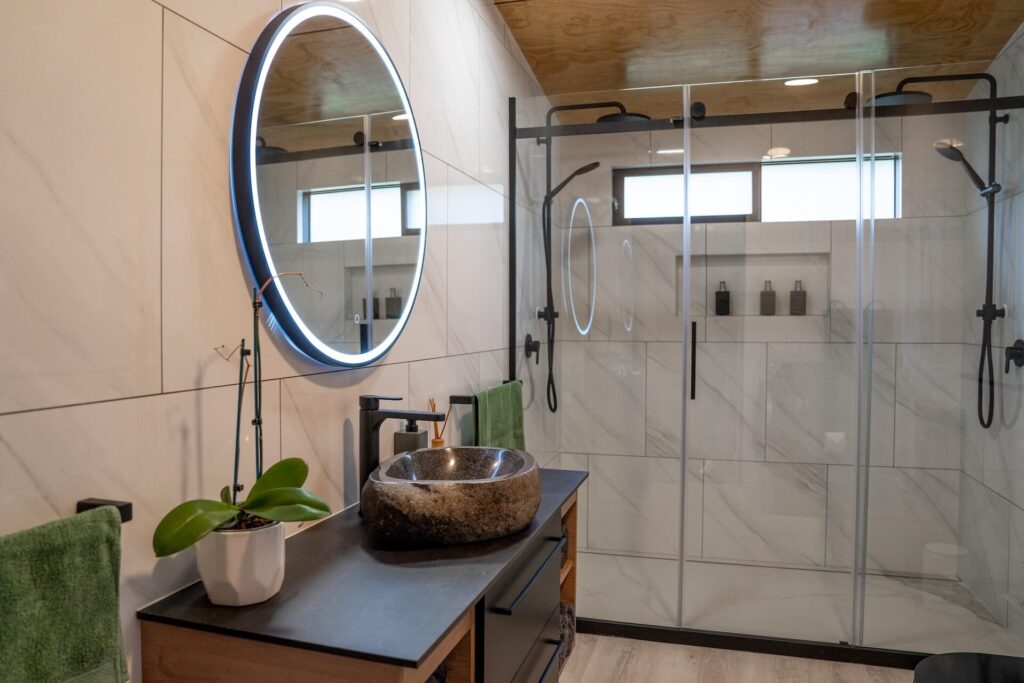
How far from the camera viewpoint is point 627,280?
3.01 metres

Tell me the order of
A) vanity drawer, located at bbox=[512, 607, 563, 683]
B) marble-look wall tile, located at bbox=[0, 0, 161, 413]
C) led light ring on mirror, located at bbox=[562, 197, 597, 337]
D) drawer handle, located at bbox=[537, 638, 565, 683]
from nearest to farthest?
1. marble-look wall tile, located at bbox=[0, 0, 161, 413]
2. vanity drawer, located at bbox=[512, 607, 563, 683]
3. drawer handle, located at bbox=[537, 638, 565, 683]
4. led light ring on mirror, located at bbox=[562, 197, 597, 337]

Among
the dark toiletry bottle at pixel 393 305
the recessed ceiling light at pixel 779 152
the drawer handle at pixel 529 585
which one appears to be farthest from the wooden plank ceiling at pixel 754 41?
the drawer handle at pixel 529 585

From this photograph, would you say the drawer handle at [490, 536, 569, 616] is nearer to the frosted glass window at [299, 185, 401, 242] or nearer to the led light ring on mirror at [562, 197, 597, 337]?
the frosted glass window at [299, 185, 401, 242]

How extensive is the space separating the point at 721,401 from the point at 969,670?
130 cm

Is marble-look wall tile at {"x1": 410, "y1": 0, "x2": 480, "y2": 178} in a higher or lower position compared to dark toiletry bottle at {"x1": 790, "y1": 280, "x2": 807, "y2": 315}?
higher

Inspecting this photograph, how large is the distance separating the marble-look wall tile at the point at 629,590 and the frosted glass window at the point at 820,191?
154 cm

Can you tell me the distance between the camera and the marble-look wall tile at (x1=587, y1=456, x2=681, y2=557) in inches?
117

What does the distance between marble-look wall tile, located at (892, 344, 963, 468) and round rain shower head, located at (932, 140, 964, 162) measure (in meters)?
0.71

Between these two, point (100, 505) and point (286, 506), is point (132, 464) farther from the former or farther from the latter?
point (286, 506)

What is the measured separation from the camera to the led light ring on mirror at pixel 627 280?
3000 millimetres

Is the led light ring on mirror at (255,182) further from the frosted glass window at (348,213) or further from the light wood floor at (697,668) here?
the light wood floor at (697,668)

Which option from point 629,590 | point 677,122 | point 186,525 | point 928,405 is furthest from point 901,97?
point 186,525

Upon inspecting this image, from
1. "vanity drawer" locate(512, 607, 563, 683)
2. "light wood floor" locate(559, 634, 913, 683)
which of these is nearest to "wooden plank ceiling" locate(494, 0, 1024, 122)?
"vanity drawer" locate(512, 607, 563, 683)

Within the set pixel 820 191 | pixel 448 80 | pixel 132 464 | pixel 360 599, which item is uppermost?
pixel 448 80
